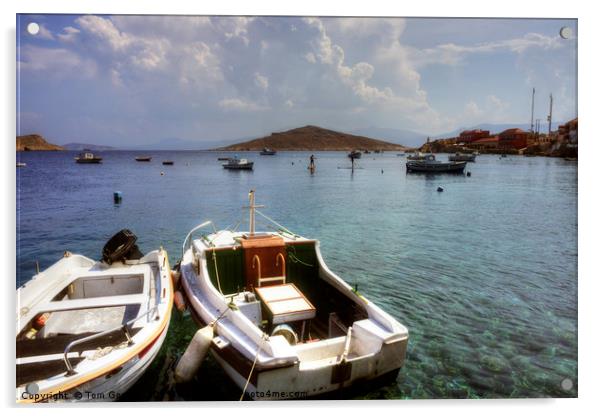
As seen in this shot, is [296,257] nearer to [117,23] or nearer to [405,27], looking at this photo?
[405,27]

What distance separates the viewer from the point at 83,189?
38.2m

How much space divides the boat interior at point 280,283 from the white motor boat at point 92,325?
4.75 feet

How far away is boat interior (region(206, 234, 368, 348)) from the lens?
789 cm

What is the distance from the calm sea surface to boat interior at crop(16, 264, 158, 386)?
3.92ft

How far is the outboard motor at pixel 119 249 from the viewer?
10289 mm

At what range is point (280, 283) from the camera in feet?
28.8

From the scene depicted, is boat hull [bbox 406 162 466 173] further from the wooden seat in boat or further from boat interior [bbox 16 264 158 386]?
boat interior [bbox 16 264 158 386]

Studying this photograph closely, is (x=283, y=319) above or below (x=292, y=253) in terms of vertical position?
below

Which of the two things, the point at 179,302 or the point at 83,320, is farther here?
the point at 179,302

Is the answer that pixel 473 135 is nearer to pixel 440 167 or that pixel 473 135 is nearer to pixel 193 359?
pixel 440 167

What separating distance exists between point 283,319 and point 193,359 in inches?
65.8

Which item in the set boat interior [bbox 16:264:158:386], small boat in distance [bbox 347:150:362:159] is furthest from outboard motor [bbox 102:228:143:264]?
small boat in distance [bbox 347:150:362:159]

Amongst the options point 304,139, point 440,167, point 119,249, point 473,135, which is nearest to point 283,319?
point 119,249

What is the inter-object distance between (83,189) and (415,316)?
37.3 metres
